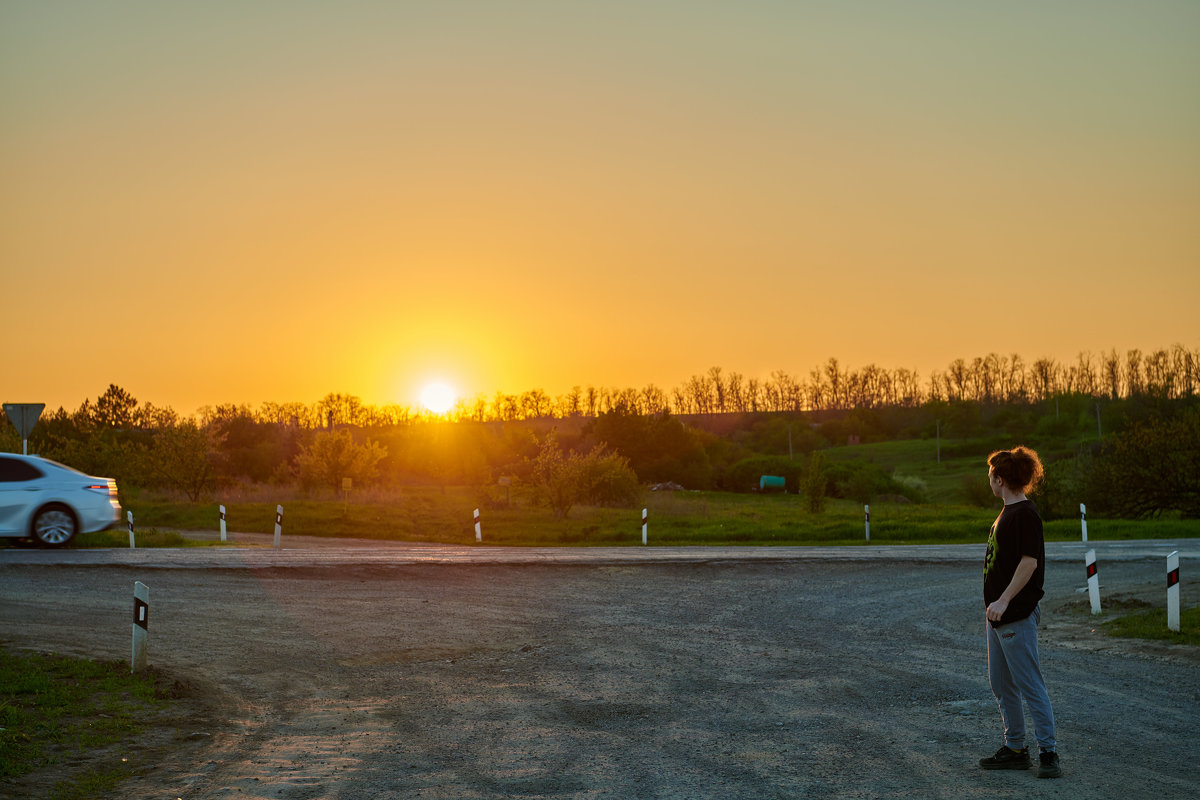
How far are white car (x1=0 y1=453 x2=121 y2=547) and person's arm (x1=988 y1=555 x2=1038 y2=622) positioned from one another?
66.8 feet

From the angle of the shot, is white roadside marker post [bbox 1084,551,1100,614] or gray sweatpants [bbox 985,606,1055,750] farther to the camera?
white roadside marker post [bbox 1084,551,1100,614]

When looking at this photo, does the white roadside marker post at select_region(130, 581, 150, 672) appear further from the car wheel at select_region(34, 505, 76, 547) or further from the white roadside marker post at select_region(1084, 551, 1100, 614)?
the car wheel at select_region(34, 505, 76, 547)

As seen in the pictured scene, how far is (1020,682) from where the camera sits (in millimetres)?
6309

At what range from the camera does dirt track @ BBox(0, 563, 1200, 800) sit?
21.1 ft

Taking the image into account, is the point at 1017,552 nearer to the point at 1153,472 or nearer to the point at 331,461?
the point at 1153,472

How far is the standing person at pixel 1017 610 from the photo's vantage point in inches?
247

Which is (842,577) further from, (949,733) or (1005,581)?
(1005,581)

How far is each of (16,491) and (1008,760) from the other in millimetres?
20761

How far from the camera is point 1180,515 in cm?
4081

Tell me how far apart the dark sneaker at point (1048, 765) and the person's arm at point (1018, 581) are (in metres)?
0.94

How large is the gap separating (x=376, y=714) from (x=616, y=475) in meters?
35.8

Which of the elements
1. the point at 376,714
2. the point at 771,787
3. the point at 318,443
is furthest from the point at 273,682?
the point at 318,443

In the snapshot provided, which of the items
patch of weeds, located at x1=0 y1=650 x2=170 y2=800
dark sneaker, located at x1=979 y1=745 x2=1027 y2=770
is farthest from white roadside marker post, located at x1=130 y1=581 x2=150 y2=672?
dark sneaker, located at x1=979 y1=745 x2=1027 y2=770

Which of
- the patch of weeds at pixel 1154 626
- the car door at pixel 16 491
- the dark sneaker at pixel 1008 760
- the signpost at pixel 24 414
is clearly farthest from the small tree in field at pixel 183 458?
the dark sneaker at pixel 1008 760
